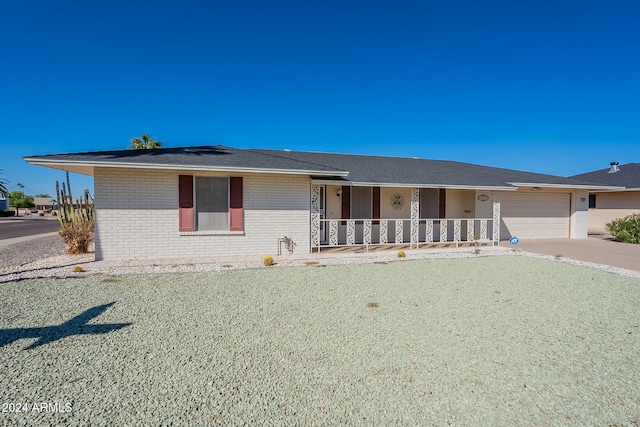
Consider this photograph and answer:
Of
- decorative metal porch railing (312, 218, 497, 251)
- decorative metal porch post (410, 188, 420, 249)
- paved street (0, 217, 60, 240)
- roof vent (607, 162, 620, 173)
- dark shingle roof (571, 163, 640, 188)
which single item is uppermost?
roof vent (607, 162, 620, 173)

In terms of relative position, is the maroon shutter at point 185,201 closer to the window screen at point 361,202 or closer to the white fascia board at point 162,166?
the white fascia board at point 162,166

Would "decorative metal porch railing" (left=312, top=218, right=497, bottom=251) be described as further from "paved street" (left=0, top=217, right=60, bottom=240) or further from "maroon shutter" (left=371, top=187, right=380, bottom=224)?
"paved street" (left=0, top=217, right=60, bottom=240)

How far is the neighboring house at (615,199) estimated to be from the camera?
1839 cm

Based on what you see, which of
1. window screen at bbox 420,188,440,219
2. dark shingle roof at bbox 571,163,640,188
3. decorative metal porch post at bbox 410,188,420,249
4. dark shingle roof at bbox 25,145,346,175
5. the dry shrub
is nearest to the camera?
dark shingle roof at bbox 25,145,346,175

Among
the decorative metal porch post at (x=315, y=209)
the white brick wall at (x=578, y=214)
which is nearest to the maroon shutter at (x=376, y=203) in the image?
the decorative metal porch post at (x=315, y=209)

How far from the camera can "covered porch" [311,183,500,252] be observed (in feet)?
36.2

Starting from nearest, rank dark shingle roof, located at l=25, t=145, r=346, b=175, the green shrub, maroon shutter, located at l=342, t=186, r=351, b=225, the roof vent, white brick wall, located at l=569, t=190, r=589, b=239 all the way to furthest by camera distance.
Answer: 1. dark shingle roof, located at l=25, t=145, r=346, b=175
2. maroon shutter, located at l=342, t=186, r=351, b=225
3. the green shrub
4. white brick wall, located at l=569, t=190, r=589, b=239
5. the roof vent

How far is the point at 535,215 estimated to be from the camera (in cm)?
1422

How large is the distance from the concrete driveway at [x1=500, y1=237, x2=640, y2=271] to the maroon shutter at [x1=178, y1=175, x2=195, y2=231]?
452 inches

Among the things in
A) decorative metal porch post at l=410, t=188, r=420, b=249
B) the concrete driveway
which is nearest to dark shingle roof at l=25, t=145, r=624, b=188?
decorative metal porch post at l=410, t=188, r=420, b=249

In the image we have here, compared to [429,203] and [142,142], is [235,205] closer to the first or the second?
[429,203]

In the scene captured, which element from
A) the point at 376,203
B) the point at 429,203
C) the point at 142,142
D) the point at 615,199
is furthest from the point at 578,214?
the point at 142,142

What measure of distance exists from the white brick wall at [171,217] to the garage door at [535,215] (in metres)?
9.71

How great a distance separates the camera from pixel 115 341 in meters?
3.68
